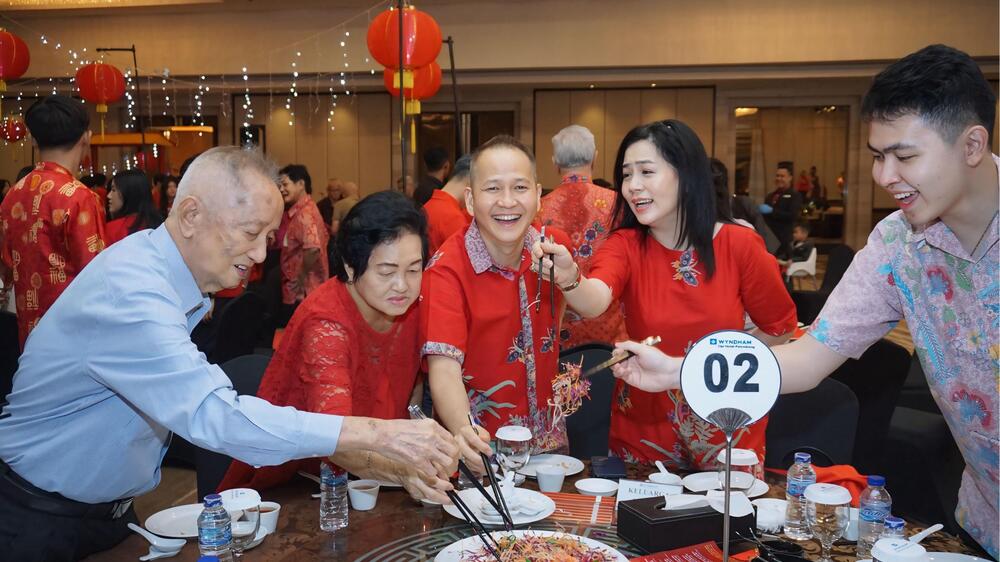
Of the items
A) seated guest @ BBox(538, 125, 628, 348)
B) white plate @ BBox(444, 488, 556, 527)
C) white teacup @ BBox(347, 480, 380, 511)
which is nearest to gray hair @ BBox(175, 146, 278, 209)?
white teacup @ BBox(347, 480, 380, 511)

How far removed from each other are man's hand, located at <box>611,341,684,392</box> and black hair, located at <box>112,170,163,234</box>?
128 inches

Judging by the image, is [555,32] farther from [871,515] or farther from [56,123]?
[871,515]

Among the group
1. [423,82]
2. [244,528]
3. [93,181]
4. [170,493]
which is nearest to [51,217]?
[170,493]

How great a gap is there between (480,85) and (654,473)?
31.6 feet

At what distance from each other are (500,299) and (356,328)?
0.40 meters

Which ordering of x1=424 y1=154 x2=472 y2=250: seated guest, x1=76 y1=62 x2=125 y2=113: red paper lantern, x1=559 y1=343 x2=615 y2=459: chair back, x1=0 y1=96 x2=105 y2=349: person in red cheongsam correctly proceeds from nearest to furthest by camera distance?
x1=559 y1=343 x2=615 y2=459: chair back
x1=0 y1=96 x2=105 y2=349: person in red cheongsam
x1=424 y1=154 x2=472 y2=250: seated guest
x1=76 y1=62 x2=125 y2=113: red paper lantern

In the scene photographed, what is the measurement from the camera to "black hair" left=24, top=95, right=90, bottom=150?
11.7ft

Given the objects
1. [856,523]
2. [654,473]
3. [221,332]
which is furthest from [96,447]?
[221,332]

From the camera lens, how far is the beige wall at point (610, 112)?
11664 millimetres

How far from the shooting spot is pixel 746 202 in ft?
18.2

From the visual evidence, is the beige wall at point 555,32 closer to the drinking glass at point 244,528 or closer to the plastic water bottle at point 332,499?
the plastic water bottle at point 332,499

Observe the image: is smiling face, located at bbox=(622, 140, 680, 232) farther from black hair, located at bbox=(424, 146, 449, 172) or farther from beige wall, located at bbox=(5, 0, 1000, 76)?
beige wall, located at bbox=(5, 0, 1000, 76)

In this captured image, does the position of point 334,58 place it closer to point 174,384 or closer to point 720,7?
point 720,7

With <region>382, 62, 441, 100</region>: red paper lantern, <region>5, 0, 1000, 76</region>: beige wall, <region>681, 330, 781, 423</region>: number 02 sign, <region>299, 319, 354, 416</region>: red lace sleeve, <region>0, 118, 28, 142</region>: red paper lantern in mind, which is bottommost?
<region>299, 319, 354, 416</region>: red lace sleeve
